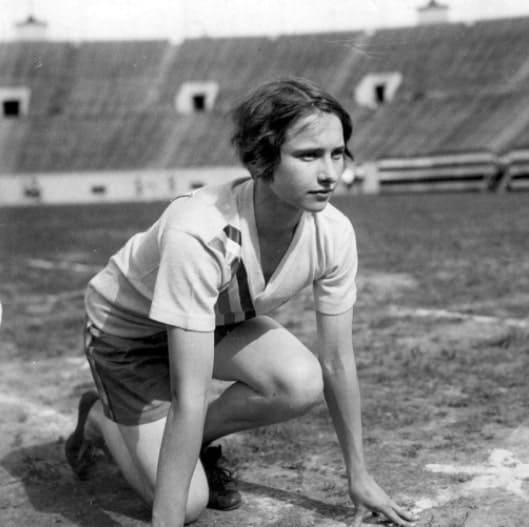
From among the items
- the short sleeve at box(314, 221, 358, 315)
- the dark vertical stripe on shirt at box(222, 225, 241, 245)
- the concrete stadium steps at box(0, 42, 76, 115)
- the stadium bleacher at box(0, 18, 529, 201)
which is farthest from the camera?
the concrete stadium steps at box(0, 42, 76, 115)

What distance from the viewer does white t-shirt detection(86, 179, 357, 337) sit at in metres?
2.59

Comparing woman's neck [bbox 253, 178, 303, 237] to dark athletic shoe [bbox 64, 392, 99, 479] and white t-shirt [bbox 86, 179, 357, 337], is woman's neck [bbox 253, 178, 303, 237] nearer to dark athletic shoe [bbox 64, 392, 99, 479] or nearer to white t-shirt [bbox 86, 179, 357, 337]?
white t-shirt [bbox 86, 179, 357, 337]

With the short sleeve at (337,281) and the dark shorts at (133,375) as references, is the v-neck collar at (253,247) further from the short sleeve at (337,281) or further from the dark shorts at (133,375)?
the dark shorts at (133,375)

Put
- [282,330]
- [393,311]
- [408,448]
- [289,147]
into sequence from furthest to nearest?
1. [393,311]
2. [408,448]
3. [282,330]
4. [289,147]

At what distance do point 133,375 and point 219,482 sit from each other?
1.46 ft

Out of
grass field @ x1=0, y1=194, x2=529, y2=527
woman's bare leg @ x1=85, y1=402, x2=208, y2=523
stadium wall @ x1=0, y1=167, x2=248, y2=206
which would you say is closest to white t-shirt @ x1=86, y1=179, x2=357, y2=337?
woman's bare leg @ x1=85, y1=402, x2=208, y2=523

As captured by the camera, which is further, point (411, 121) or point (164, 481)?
point (411, 121)

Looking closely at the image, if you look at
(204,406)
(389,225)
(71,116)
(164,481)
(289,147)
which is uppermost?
(289,147)

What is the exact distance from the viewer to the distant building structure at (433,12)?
46781 millimetres

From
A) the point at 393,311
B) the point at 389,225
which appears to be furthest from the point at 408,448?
the point at 389,225

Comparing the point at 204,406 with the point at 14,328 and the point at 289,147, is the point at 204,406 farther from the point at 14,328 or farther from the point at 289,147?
the point at 14,328

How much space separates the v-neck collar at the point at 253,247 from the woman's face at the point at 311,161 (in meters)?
0.17

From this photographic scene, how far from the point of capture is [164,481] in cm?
258

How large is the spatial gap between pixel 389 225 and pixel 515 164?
1662 centimetres
